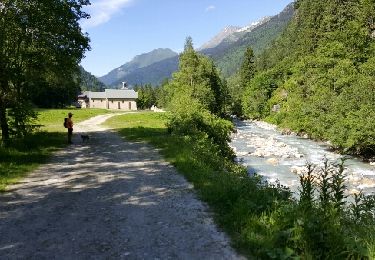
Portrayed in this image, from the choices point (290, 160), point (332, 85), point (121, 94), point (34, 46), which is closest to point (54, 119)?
point (34, 46)

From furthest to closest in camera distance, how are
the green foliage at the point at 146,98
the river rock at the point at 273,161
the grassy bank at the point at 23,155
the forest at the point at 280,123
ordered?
the green foliage at the point at 146,98
the river rock at the point at 273,161
the grassy bank at the point at 23,155
the forest at the point at 280,123

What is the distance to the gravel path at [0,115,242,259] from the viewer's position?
866cm

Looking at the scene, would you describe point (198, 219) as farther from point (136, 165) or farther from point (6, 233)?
point (136, 165)

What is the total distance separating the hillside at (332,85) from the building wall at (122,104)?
38.4 metres

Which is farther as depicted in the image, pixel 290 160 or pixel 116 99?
pixel 116 99

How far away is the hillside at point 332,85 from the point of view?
45.6 meters

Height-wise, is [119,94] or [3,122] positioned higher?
[119,94]

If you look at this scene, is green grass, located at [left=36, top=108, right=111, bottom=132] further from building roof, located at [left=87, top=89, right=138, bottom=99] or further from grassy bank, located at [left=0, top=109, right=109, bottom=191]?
building roof, located at [left=87, top=89, right=138, bottom=99]

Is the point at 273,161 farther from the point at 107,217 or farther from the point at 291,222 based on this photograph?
the point at 291,222

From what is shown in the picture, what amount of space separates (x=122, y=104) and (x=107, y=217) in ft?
394

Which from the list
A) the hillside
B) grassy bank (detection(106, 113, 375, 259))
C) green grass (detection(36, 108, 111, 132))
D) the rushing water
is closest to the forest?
grassy bank (detection(106, 113, 375, 259))

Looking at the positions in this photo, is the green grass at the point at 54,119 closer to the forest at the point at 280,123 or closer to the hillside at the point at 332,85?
the forest at the point at 280,123

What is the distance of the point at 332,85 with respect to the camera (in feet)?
203

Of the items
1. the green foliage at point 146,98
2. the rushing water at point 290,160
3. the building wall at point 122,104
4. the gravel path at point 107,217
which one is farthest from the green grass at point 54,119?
the green foliage at point 146,98
